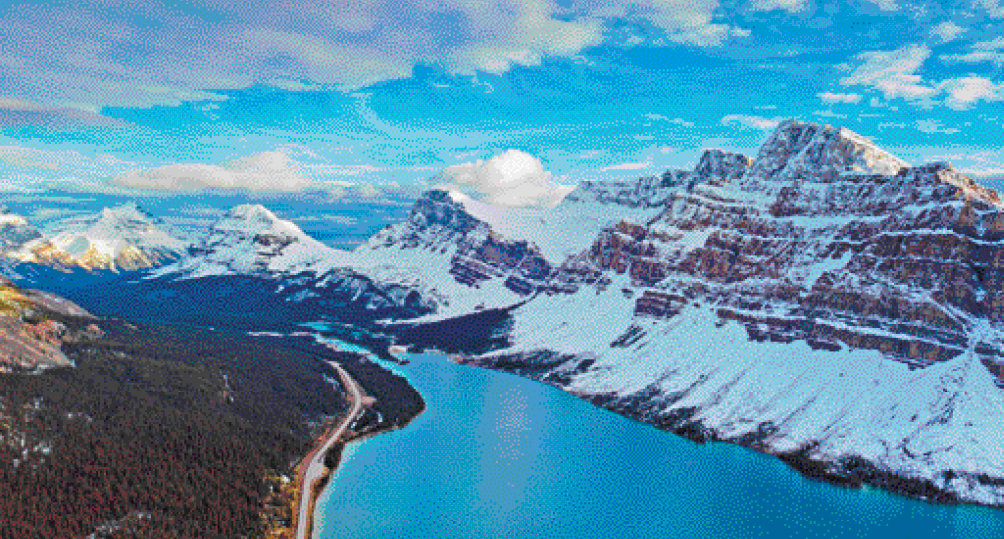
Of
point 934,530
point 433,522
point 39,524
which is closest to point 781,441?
point 934,530

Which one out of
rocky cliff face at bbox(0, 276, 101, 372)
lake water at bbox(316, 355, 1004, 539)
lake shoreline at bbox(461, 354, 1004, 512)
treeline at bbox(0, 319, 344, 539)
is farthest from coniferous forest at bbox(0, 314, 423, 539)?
lake shoreline at bbox(461, 354, 1004, 512)

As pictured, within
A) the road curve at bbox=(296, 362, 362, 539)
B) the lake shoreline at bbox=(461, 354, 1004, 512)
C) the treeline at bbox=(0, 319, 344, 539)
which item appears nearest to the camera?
the treeline at bbox=(0, 319, 344, 539)

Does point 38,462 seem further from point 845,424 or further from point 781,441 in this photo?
point 845,424

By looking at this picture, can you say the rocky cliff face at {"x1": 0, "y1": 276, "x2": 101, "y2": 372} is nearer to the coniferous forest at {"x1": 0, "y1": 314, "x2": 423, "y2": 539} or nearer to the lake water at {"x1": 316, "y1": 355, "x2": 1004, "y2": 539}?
the coniferous forest at {"x1": 0, "y1": 314, "x2": 423, "y2": 539}

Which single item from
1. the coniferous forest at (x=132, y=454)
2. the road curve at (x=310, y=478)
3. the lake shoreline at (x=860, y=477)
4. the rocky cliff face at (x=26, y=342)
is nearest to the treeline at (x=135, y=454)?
the coniferous forest at (x=132, y=454)

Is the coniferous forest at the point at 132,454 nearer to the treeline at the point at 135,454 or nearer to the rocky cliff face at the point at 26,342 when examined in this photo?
the treeline at the point at 135,454

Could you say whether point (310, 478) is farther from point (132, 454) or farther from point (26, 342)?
point (26, 342)
